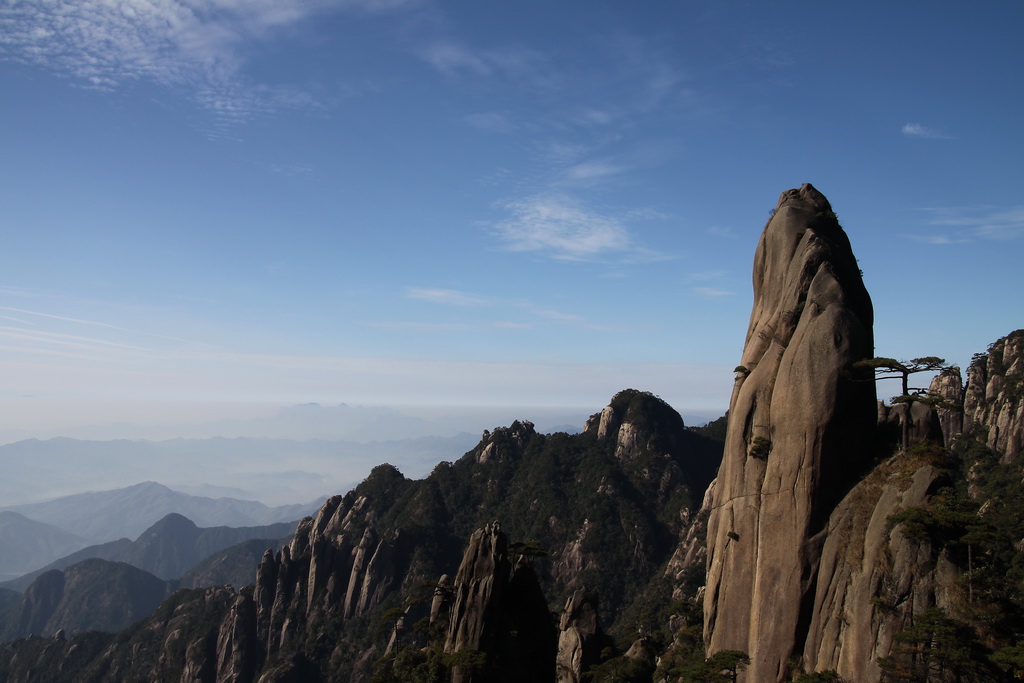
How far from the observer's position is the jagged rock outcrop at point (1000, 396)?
330 feet

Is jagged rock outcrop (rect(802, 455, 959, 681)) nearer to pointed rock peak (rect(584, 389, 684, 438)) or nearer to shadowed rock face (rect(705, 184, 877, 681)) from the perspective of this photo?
shadowed rock face (rect(705, 184, 877, 681))

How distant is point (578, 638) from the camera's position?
64438mm

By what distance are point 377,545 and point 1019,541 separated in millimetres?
105678

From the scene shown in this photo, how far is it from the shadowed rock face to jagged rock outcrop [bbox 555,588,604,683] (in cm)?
2681

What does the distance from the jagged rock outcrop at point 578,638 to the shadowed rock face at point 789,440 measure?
26.8m

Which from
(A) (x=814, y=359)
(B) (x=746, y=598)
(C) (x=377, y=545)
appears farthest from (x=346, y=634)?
(A) (x=814, y=359)

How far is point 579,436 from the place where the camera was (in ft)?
541

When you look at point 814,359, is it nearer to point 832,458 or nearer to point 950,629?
point 832,458

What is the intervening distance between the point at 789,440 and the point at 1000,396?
98898 mm

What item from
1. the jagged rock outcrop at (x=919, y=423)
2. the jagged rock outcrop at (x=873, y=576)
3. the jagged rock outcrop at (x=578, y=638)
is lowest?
the jagged rock outcrop at (x=578, y=638)

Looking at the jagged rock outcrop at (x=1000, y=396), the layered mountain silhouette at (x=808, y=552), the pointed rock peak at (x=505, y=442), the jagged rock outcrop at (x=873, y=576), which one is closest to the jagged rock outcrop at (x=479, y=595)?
the layered mountain silhouette at (x=808, y=552)

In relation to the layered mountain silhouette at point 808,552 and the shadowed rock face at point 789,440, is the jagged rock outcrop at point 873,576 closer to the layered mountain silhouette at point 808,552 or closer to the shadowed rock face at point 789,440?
the layered mountain silhouette at point 808,552

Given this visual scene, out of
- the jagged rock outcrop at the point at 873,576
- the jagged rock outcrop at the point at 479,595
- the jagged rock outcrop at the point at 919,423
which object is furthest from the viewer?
the jagged rock outcrop at the point at 479,595

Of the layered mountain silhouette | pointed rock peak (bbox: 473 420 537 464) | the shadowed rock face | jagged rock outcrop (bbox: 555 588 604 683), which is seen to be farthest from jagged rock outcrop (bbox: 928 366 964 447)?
the shadowed rock face
